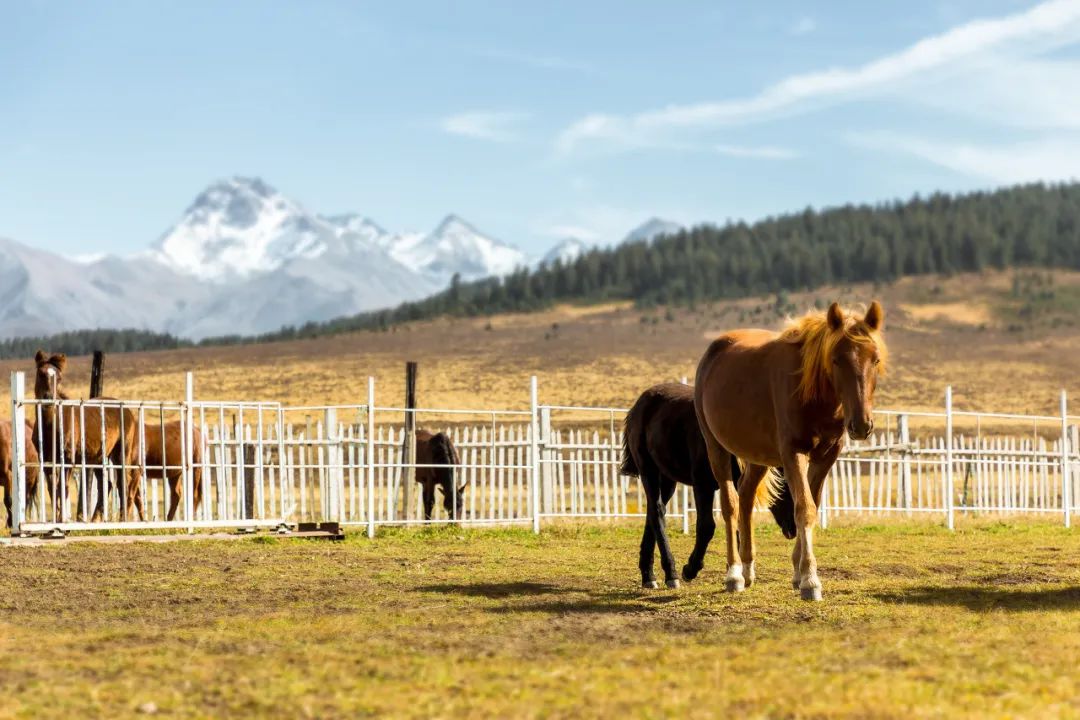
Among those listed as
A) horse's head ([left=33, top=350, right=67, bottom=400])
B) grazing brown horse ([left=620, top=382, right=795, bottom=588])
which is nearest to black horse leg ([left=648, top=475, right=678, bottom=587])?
grazing brown horse ([left=620, top=382, right=795, bottom=588])

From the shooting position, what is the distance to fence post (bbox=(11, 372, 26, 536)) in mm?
15633

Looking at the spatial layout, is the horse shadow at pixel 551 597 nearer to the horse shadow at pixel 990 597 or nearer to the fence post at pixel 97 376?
the horse shadow at pixel 990 597

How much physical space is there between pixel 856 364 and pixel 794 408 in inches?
24.1

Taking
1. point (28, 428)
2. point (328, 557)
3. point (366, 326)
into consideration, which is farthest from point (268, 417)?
point (366, 326)

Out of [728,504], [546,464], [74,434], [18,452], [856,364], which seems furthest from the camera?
[546,464]

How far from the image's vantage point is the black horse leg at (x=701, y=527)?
11.0 m

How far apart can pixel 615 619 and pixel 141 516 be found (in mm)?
10686

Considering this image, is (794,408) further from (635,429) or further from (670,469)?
(635,429)

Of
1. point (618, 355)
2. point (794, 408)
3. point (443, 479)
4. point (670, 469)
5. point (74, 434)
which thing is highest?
point (618, 355)

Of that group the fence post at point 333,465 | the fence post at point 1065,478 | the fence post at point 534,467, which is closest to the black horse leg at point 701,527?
the fence post at point 534,467

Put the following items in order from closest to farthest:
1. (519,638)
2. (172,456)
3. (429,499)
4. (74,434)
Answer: (519,638)
(74,434)
(172,456)
(429,499)

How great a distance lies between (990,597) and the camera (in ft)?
33.8

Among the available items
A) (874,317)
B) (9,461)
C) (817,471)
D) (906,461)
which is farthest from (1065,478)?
(9,461)

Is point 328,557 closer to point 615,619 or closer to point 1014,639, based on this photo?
point 615,619
